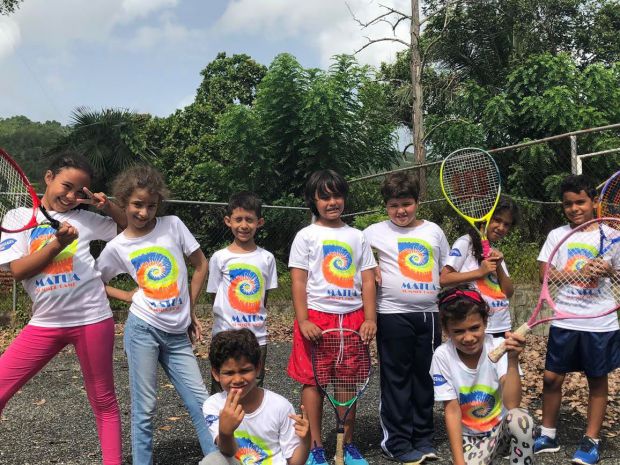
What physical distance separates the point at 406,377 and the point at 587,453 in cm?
114

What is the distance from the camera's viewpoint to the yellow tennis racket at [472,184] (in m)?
3.98

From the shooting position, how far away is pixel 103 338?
3.24 metres

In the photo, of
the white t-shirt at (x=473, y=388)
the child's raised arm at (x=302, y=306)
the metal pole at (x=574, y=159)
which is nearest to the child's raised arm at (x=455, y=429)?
the white t-shirt at (x=473, y=388)

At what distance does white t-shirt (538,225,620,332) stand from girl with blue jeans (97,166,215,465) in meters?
2.23

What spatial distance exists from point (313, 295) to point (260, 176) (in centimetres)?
956

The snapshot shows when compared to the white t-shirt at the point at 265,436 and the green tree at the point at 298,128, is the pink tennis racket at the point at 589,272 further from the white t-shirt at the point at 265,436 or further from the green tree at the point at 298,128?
the green tree at the point at 298,128

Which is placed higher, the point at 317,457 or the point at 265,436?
the point at 265,436

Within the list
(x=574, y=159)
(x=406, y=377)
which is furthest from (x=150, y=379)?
(x=574, y=159)

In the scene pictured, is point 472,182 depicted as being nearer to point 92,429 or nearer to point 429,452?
point 429,452

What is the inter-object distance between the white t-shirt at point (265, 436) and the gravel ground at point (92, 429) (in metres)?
1.32

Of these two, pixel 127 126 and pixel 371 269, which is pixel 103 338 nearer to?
pixel 371 269

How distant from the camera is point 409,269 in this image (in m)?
3.84

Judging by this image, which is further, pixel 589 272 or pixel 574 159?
pixel 574 159

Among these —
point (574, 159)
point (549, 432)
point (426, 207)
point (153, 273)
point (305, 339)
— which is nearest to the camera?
point (153, 273)
